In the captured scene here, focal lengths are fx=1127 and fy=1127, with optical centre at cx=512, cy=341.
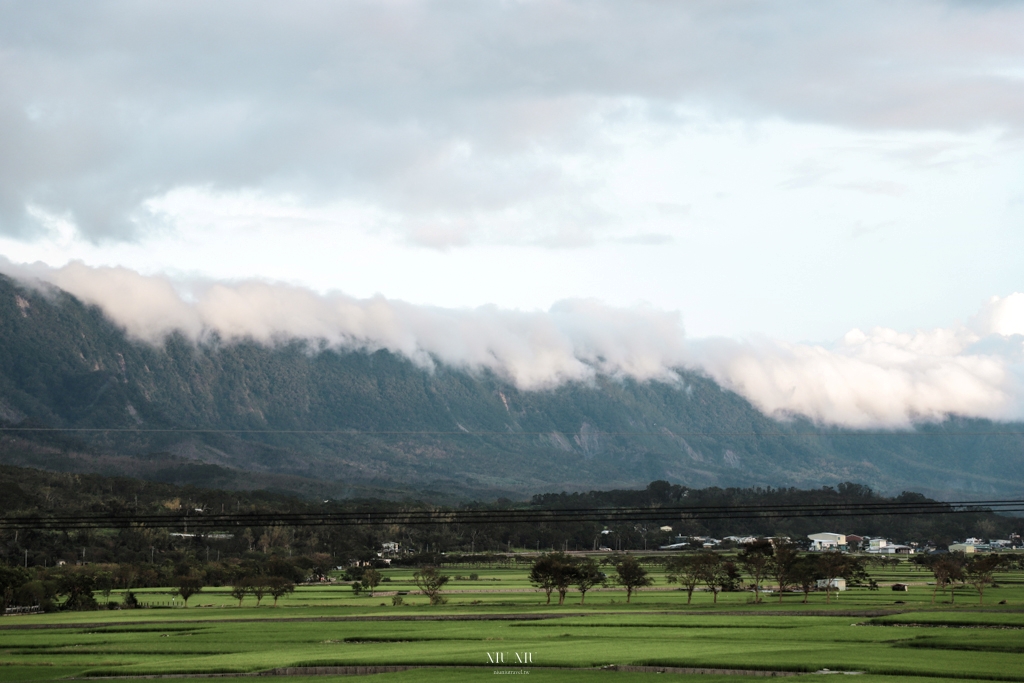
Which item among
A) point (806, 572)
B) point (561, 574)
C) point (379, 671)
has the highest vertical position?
point (379, 671)

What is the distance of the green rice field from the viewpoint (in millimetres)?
48531

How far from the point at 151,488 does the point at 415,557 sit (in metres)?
57.7

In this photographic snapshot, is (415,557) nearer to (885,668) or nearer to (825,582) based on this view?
(825,582)

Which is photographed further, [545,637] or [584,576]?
[584,576]

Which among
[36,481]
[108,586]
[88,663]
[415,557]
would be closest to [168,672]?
[88,663]

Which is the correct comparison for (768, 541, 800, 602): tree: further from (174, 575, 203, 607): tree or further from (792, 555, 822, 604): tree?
(174, 575, 203, 607): tree

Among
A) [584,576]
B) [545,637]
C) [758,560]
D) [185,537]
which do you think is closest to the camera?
[545,637]

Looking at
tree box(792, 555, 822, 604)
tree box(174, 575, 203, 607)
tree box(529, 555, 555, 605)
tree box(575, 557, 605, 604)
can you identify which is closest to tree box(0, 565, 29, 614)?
tree box(174, 575, 203, 607)

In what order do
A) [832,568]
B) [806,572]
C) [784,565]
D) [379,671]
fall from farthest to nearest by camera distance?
[832,568] → [784,565] → [806,572] → [379,671]

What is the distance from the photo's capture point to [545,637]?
208 ft

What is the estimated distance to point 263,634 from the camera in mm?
71062

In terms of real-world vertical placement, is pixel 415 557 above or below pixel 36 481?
below

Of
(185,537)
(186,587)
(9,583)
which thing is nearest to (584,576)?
(186,587)

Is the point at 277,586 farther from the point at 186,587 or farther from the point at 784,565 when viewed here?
the point at 784,565
